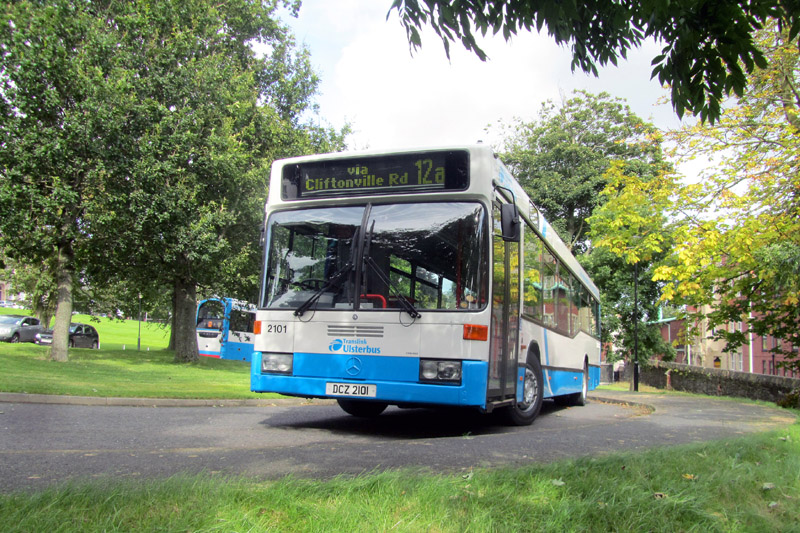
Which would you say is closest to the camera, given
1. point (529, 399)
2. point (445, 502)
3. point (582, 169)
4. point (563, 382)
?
point (445, 502)

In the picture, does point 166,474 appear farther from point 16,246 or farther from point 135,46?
point 135,46

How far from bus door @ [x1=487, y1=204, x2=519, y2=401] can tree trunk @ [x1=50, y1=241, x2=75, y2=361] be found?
1605 centimetres

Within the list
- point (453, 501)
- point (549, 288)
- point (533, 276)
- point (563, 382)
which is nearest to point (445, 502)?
point (453, 501)

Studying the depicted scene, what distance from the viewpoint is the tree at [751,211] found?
45.5 feet

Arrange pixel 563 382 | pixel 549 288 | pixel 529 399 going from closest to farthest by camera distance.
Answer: pixel 529 399, pixel 549 288, pixel 563 382

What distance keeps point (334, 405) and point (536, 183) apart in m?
25.4

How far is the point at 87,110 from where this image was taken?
17188 mm

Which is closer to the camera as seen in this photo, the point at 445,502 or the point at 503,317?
the point at 445,502

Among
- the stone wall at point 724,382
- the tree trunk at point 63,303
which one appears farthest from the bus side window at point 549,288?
the tree trunk at point 63,303

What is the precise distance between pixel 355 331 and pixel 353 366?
1.30 ft

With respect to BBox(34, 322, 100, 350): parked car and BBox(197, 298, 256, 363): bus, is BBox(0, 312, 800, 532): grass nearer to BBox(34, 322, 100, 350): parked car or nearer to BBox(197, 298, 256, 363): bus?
BBox(197, 298, 256, 363): bus

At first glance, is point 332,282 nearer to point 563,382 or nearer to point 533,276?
point 533,276

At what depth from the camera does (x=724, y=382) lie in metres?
28.8

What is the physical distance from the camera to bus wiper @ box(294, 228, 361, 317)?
724 centimetres
